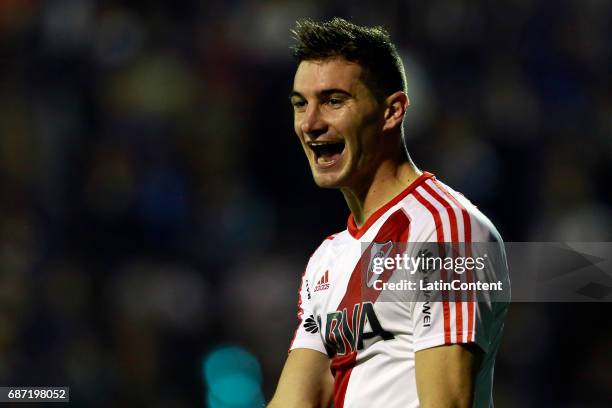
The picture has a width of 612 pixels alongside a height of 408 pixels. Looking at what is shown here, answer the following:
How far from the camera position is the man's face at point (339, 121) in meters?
2.92

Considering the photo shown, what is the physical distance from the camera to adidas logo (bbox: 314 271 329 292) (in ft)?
10.1

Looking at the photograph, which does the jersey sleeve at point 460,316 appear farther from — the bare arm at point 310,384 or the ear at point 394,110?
the bare arm at point 310,384

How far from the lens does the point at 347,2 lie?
707 centimetres

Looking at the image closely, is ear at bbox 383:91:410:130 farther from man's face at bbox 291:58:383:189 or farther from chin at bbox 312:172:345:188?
chin at bbox 312:172:345:188

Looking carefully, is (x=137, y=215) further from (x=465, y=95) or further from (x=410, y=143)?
(x=465, y=95)

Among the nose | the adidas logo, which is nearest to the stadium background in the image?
the adidas logo

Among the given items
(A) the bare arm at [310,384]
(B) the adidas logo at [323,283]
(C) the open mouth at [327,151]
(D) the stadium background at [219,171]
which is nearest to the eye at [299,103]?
(C) the open mouth at [327,151]

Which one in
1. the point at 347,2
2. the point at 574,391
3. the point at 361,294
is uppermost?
the point at 347,2

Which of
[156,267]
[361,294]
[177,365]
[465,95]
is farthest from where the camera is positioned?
[465,95]

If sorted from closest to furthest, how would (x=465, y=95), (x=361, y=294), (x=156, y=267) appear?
(x=361, y=294) → (x=156, y=267) → (x=465, y=95)

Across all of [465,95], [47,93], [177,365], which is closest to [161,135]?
[47,93]

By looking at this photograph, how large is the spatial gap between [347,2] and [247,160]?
156 centimetres

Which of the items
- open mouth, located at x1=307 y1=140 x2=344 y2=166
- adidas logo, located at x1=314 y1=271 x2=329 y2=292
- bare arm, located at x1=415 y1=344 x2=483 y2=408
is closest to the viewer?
bare arm, located at x1=415 y1=344 x2=483 y2=408
